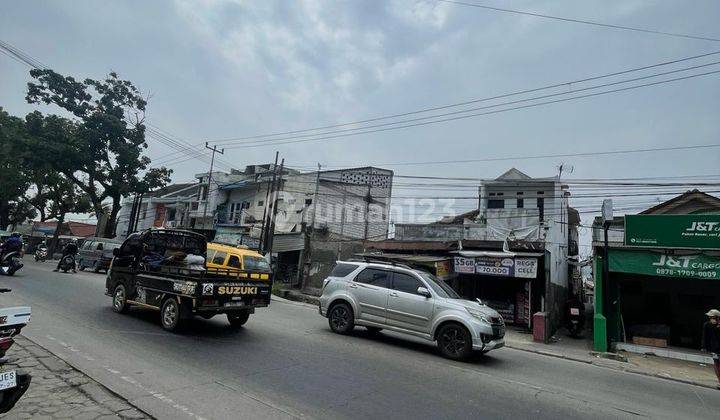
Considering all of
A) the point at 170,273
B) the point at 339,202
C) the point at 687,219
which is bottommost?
the point at 170,273

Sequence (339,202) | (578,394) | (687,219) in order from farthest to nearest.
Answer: (339,202) → (687,219) → (578,394)

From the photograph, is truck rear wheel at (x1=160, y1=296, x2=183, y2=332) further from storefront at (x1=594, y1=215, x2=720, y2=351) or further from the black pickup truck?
storefront at (x1=594, y1=215, x2=720, y2=351)

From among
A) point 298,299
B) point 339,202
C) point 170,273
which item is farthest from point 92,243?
point 170,273

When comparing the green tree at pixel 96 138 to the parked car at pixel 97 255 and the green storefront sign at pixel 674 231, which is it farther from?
the green storefront sign at pixel 674 231

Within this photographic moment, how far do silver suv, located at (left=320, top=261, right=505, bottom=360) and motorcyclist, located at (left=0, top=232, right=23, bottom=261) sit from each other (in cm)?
1491

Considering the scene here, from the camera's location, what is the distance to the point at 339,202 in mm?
32031

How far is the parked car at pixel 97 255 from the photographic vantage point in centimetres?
2364

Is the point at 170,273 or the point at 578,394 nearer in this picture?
the point at 578,394

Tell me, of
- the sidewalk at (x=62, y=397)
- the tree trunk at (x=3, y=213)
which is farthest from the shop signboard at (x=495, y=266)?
the tree trunk at (x=3, y=213)

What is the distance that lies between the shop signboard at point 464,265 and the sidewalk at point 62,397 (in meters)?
14.5

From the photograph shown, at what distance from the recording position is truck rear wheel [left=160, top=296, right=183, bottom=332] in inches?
337

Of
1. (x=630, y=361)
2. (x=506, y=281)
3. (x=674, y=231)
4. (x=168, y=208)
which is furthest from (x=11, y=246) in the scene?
(x=168, y=208)

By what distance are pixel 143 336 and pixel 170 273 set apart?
4.88 ft

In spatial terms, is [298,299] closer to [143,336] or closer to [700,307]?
[143,336]
